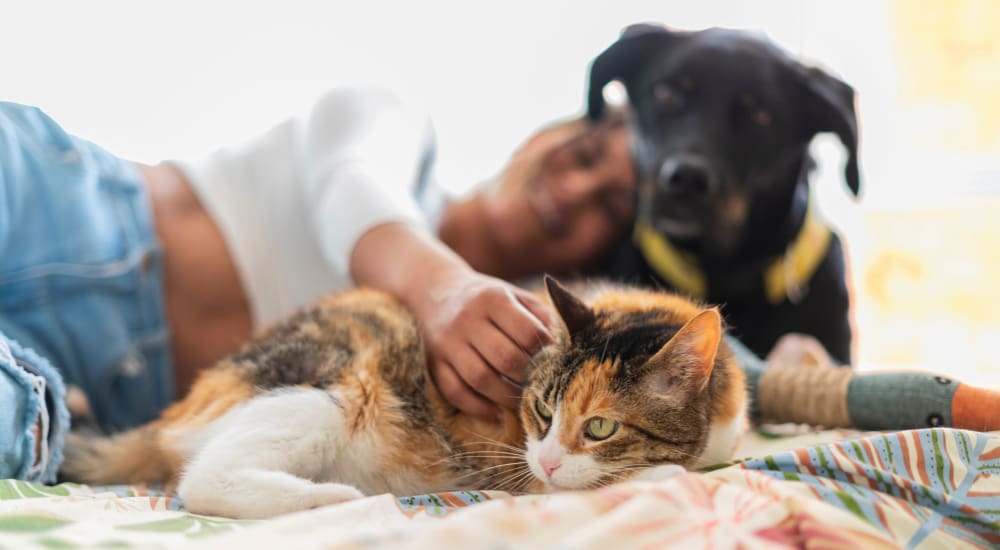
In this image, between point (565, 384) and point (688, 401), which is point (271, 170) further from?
point (688, 401)

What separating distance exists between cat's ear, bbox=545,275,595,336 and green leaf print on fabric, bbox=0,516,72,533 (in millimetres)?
635

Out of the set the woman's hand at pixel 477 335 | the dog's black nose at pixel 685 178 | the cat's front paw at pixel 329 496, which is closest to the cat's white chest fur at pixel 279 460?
the cat's front paw at pixel 329 496

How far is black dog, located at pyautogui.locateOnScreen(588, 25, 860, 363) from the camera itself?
156 cm

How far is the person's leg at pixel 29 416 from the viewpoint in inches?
39.8

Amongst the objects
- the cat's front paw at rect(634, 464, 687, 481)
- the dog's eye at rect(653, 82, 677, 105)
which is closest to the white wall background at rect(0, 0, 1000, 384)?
the dog's eye at rect(653, 82, 677, 105)

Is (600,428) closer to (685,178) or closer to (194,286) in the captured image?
(685,178)

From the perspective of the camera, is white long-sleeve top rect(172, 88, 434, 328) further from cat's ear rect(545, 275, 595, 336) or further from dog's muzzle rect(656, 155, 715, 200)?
cat's ear rect(545, 275, 595, 336)

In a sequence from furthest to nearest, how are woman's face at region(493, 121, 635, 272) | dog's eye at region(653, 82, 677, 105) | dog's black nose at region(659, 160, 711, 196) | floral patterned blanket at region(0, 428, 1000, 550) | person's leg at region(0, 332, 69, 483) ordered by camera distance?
woman's face at region(493, 121, 635, 272), dog's eye at region(653, 82, 677, 105), dog's black nose at region(659, 160, 711, 196), person's leg at region(0, 332, 69, 483), floral patterned blanket at region(0, 428, 1000, 550)

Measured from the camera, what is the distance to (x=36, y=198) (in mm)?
1456

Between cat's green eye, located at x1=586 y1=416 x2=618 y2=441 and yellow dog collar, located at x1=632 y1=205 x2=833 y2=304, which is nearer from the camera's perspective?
cat's green eye, located at x1=586 y1=416 x2=618 y2=441

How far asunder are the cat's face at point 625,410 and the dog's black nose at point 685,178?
1.92ft

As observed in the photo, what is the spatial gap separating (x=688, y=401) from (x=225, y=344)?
1.09m

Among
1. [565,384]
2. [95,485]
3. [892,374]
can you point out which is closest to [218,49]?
[95,485]

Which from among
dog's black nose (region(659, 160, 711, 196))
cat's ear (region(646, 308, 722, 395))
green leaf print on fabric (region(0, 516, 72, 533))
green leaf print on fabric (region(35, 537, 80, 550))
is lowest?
green leaf print on fabric (region(0, 516, 72, 533))
